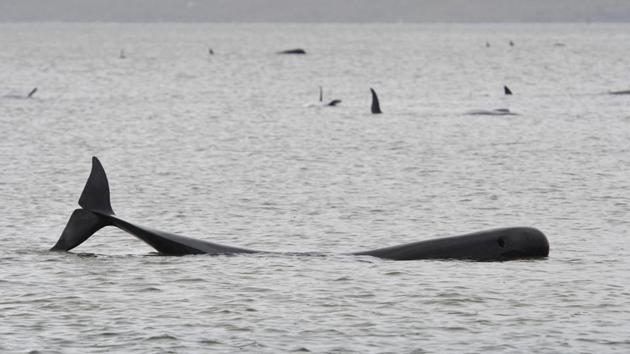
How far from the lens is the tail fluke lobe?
24781 millimetres

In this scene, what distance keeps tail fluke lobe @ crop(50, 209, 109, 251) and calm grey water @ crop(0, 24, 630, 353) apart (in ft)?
1.37

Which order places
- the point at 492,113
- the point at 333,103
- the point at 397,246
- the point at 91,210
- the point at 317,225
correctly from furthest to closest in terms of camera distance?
1. the point at 333,103
2. the point at 492,113
3. the point at 317,225
4. the point at 397,246
5. the point at 91,210

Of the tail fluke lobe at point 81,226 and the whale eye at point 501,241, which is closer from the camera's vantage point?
the tail fluke lobe at point 81,226

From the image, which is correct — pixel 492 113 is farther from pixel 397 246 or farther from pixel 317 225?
pixel 397 246

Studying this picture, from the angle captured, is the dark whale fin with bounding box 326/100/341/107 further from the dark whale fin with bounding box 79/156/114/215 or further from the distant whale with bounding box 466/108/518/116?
the dark whale fin with bounding box 79/156/114/215

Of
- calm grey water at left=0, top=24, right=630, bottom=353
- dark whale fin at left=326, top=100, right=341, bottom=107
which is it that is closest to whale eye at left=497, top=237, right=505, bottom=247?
calm grey water at left=0, top=24, right=630, bottom=353

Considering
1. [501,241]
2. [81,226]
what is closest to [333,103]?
[501,241]

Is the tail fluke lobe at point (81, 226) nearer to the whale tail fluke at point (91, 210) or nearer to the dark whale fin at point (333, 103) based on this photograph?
the whale tail fluke at point (91, 210)

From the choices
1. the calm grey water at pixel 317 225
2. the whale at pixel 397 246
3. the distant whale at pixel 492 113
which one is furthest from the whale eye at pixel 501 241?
the distant whale at pixel 492 113

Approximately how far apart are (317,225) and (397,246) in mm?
5178

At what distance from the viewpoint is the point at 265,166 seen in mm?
43938

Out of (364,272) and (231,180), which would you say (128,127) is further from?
(364,272)

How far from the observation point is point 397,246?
25.5 metres

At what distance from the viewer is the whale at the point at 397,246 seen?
24.8m
